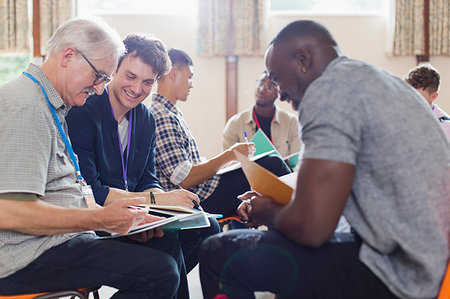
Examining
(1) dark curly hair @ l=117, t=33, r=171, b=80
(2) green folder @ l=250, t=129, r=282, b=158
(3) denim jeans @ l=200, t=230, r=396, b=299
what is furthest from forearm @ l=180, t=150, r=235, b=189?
(3) denim jeans @ l=200, t=230, r=396, b=299

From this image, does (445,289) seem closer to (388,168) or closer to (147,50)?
(388,168)

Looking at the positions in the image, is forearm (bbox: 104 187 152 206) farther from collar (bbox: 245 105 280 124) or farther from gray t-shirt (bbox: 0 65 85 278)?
collar (bbox: 245 105 280 124)

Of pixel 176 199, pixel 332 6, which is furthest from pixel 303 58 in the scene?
pixel 332 6

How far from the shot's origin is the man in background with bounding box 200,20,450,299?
3.32 ft

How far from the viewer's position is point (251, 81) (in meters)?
5.73

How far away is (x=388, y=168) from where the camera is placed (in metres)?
1.03

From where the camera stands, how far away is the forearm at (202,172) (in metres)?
2.35

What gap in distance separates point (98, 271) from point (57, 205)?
22cm

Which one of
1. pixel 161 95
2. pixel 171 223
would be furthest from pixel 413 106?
pixel 161 95

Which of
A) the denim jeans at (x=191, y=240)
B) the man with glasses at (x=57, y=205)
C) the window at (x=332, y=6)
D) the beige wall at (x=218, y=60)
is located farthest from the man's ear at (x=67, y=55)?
the window at (x=332, y=6)

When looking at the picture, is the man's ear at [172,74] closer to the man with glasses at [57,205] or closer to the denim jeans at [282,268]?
the man with glasses at [57,205]

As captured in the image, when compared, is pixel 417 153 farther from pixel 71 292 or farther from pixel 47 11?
pixel 47 11

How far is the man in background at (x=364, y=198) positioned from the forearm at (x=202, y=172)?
3.96 feet

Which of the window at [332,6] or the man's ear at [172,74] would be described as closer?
the man's ear at [172,74]
